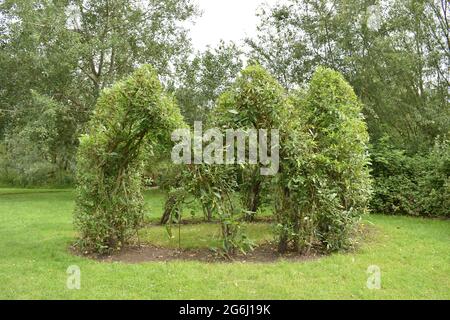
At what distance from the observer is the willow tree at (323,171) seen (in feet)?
22.6

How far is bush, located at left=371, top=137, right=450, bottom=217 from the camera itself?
11.3 meters

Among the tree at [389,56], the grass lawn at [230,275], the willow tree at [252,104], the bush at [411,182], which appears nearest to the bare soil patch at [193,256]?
the grass lawn at [230,275]

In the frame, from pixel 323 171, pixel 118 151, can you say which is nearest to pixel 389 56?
pixel 323 171

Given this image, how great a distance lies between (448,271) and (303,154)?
9.04ft

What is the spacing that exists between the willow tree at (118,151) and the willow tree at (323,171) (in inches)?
80.7

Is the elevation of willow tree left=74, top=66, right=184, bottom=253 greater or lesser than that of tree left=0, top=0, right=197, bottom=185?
lesser

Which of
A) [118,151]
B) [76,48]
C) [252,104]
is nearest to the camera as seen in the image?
[252,104]

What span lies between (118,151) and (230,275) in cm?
295

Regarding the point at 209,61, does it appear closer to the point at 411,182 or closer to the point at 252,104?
the point at 411,182

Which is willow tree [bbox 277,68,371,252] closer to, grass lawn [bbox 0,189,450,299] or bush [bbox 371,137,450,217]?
grass lawn [bbox 0,189,450,299]

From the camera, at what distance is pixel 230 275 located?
5.84 m

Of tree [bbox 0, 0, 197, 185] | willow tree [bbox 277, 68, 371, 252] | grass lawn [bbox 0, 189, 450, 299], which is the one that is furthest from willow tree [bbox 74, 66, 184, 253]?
tree [bbox 0, 0, 197, 185]

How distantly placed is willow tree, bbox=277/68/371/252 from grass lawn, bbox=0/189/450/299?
22.7 inches

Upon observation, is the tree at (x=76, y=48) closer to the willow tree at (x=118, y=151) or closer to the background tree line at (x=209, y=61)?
the background tree line at (x=209, y=61)
